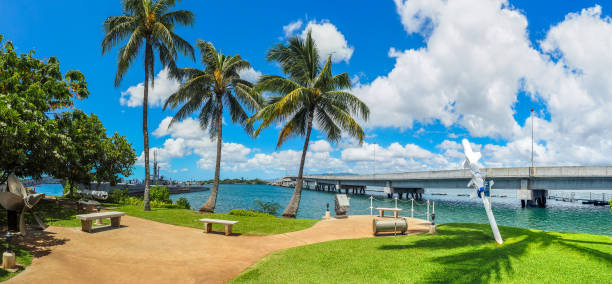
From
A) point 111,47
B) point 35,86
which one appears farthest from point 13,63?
point 111,47

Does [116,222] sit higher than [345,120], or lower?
lower

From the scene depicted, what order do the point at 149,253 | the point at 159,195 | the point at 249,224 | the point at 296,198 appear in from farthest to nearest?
1. the point at 159,195
2. the point at 296,198
3. the point at 249,224
4. the point at 149,253

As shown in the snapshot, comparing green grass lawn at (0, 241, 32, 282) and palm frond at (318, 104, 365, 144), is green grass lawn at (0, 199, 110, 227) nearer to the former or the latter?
green grass lawn at (0, 241, 32, 282)

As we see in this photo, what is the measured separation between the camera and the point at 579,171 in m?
34.4

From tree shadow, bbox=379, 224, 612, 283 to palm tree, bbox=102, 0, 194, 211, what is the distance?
55.8ft

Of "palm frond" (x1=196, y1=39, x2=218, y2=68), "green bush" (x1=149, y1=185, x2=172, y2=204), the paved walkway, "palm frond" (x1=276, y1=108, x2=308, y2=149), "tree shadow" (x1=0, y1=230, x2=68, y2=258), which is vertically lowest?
"green bush" (x1=149, y1=185, x2=172, y2=204)

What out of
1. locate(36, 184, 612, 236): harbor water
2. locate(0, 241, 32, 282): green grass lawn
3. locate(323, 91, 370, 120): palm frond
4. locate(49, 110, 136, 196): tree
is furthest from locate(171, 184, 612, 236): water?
locate(0, 241, 32, 282): green grass lawn

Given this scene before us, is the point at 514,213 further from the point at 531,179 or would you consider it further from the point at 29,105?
the point at 29,105

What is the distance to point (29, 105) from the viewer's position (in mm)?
10875

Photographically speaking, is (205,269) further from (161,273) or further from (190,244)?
(190,244)

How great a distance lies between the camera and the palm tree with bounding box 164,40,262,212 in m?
20.1

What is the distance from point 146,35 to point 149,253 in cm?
1495

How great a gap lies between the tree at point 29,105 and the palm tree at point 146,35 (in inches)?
149

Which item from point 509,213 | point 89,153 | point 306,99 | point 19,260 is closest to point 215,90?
point 306,99
